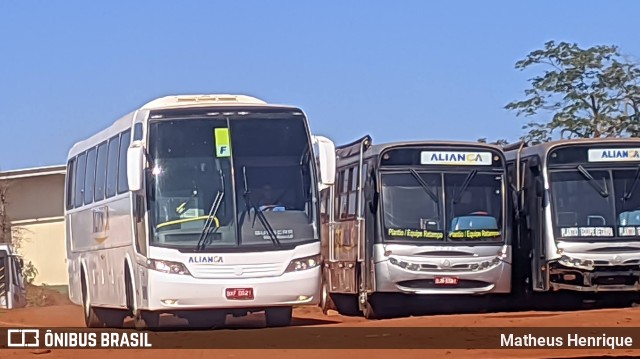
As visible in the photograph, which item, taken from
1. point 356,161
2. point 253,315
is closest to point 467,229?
point 356,161

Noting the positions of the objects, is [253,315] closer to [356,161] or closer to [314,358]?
[356,161]

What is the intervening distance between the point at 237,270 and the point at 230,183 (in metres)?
1.26

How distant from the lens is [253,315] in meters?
22.6

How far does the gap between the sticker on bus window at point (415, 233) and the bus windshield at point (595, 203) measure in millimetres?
2110

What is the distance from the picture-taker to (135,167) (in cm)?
1688

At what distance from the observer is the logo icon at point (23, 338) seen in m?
15.9

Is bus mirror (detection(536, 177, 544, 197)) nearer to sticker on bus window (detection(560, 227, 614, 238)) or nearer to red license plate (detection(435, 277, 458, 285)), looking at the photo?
sticker on bus window (detection(560, 227, 614, 238))

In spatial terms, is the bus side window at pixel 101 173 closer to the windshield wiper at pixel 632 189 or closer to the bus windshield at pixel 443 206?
the bus windshield at pixel 443 206

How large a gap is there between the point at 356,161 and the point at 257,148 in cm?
527

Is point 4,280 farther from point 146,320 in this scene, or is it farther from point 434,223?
point 434,223

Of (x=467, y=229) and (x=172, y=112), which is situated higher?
(x=172, y=112)

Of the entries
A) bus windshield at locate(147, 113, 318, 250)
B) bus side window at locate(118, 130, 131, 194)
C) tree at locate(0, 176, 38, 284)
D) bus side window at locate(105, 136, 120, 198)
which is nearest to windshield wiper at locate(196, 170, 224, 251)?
bus windshield at locate(147, 113, 318, 250)

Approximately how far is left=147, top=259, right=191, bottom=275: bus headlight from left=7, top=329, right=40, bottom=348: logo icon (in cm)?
187

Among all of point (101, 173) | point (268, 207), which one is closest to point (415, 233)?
point (268, 207)
